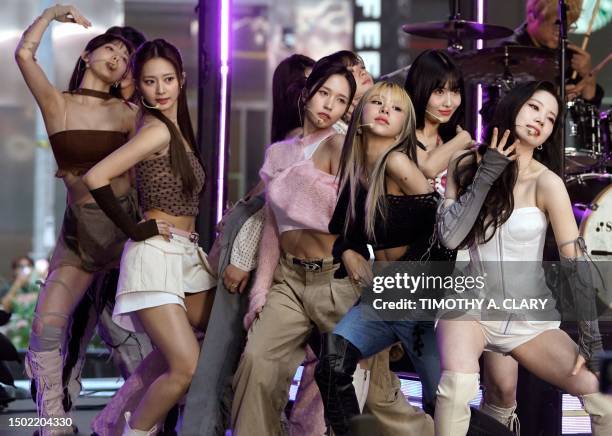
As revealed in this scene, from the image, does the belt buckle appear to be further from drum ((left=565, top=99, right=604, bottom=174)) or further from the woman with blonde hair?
drum ((left=565, top=99, right=604, bottom=174))

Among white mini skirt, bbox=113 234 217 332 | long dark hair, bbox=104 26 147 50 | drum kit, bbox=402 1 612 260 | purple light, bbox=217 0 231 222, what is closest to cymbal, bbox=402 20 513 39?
drum kit, bbox=402 1 612 260

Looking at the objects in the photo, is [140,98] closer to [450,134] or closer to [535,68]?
[450,134]

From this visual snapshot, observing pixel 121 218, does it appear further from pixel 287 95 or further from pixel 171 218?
pixel 287 95

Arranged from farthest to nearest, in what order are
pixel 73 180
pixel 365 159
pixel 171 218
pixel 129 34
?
pixel 129 34
pixel 73 180
pixel 171 218
pixel 365 159

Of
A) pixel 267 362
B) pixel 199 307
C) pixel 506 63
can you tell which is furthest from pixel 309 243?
pixel 506 63

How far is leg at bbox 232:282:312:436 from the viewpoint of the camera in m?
4.20

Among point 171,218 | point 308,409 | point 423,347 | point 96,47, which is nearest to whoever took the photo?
point 423,347

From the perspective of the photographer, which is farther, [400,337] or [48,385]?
[48,385]

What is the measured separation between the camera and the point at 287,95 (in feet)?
15.8

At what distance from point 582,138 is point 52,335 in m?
3.19

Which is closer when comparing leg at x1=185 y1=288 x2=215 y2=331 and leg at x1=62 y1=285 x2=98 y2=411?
leg at x1=185 y1=288 x2=215 y2=331

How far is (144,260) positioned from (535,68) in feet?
8.75

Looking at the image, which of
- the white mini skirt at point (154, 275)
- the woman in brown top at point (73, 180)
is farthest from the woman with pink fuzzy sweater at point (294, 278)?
the woman in brown top at point (73, 180)

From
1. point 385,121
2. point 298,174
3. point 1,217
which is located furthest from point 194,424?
point 1,217
